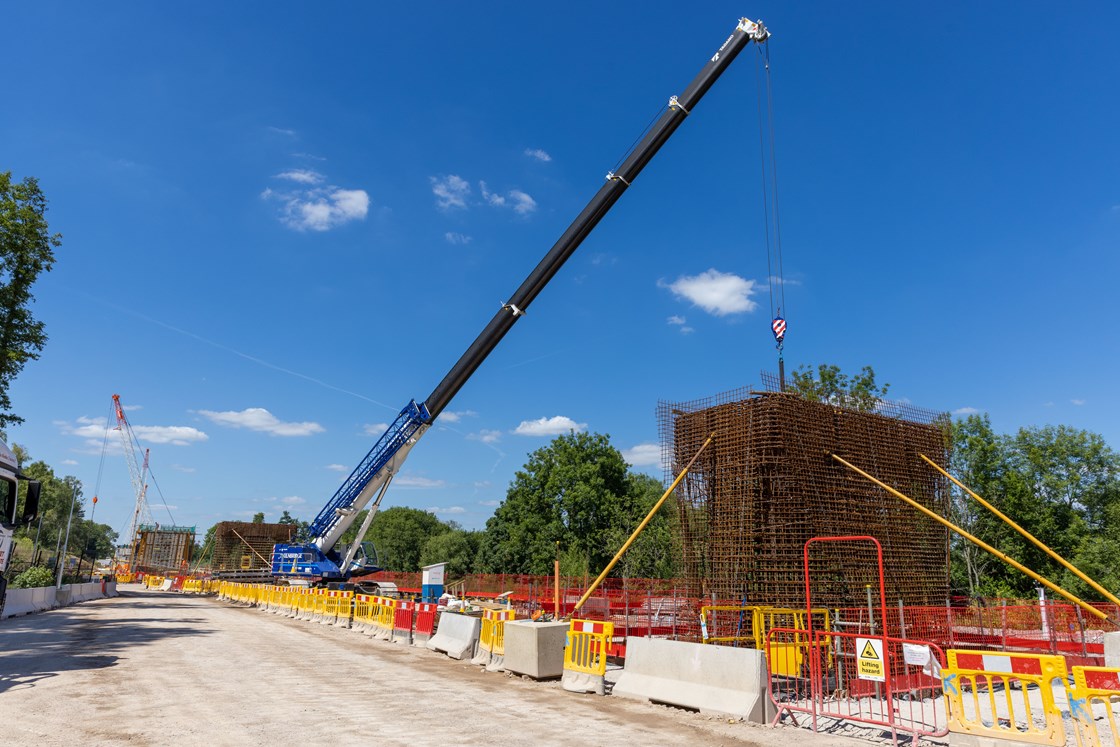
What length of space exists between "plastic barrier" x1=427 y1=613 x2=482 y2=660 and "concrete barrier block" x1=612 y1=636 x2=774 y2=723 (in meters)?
5.27

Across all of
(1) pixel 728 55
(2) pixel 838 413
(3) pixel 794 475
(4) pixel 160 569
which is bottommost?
(4) pixel 160 569

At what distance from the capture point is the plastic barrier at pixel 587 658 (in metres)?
12.0

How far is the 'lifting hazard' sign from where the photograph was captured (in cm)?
927

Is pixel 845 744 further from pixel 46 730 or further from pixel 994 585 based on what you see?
pixel 994 585

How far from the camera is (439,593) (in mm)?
31891

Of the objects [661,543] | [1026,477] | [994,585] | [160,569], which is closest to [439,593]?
[661,543]

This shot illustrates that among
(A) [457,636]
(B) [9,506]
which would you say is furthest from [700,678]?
(B) [9,506]

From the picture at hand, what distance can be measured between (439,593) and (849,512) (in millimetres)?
20348

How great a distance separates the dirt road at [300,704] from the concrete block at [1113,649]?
8.26 meters

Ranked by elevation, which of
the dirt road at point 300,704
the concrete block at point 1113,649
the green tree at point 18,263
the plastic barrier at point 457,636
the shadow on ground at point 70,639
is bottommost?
the shadow on ground at point 70,639

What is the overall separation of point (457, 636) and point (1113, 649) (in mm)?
13810

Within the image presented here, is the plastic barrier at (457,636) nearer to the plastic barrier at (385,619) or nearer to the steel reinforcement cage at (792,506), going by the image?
the plastic barrier at (385,619)

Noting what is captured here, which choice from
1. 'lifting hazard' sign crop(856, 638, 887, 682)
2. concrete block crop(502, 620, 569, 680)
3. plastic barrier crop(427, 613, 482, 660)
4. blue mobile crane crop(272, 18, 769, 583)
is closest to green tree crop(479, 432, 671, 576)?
blue mobile crane crop(272, 18, 769, 583)

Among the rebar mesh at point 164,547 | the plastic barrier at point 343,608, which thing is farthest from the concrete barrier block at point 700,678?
the rebar mesh at point 164,547
